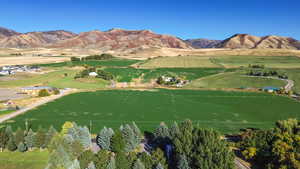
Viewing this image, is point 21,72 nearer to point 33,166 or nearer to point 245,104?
point 33,166

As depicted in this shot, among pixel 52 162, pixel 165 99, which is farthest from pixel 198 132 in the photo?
pixel 165 99

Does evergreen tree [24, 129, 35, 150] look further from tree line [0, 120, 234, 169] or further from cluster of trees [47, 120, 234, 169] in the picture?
cluster of trees [47, 120, 234, 169]

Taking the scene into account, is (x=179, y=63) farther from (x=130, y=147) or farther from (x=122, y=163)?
(x=122, y=163)

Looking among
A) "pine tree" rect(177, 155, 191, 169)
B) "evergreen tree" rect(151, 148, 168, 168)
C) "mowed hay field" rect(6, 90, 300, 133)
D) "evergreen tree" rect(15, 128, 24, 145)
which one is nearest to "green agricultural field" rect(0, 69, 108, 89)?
"mowed hay field" rect(6, 90, 300, 133)

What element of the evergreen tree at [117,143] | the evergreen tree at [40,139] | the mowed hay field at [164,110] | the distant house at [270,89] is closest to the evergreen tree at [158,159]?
the evergreen tree at [117,143]

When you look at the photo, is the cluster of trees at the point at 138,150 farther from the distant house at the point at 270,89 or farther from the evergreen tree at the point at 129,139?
the distant house at the point at 270,89
